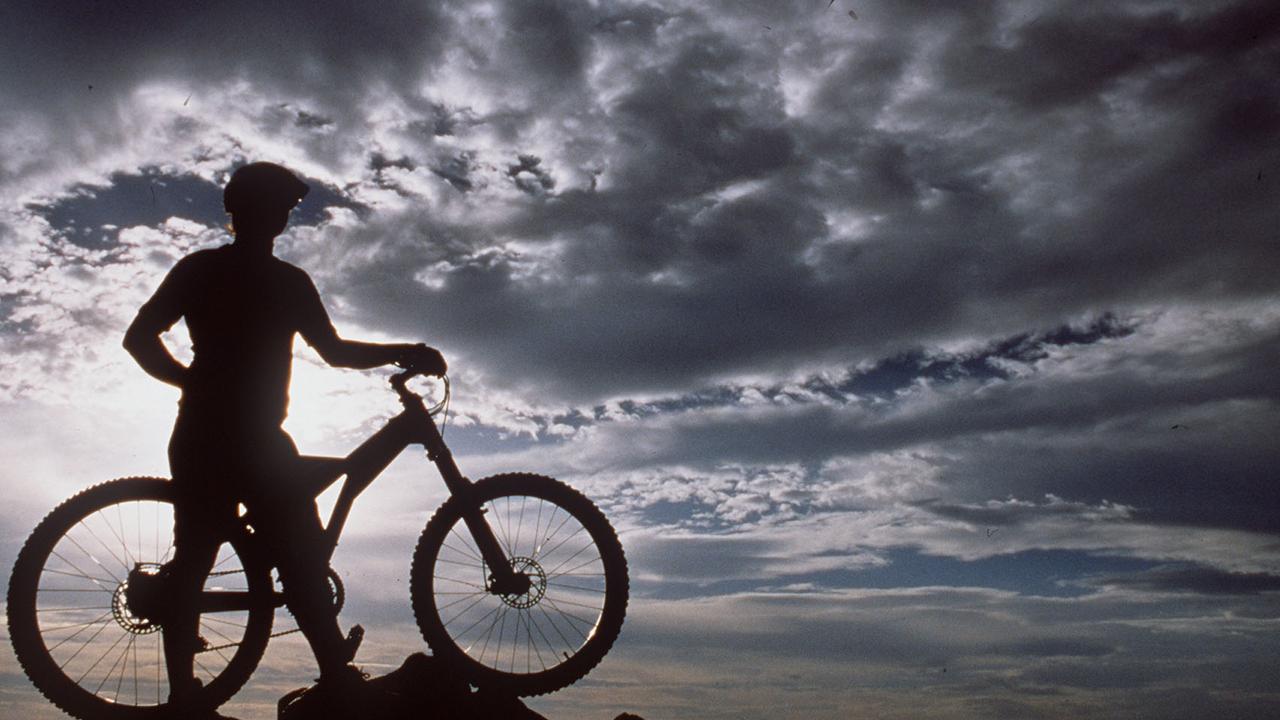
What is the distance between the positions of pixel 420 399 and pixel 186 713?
2.94 m

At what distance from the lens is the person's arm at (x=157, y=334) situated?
607cm

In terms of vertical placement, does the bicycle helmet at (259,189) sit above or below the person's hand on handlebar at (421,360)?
above

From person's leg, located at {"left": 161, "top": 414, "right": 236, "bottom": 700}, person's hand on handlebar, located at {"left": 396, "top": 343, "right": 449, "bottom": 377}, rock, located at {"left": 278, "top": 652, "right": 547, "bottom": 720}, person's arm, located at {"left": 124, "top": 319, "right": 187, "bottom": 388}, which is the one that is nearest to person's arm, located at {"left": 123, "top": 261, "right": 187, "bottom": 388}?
person's arm, located at {"left": 124, "top": 319, "right": 187, "bottom": 388}

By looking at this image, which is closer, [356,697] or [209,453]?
[209,453]

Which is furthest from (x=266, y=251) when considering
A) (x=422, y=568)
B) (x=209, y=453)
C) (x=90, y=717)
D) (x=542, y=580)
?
(x=90, y=717)

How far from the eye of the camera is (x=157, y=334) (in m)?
6.13

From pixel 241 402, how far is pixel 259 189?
1619 mm

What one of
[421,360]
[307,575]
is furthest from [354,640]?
[421,360]

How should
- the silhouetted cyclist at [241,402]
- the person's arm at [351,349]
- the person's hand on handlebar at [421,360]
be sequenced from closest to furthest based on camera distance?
the silhouetted cyclist at [241,402]
the person's arm at [351,349]
the person's hand on handlebar at [421,360]

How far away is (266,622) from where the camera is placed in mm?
6637

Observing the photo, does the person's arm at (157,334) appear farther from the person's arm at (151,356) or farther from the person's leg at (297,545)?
the person's leg at (297,545)

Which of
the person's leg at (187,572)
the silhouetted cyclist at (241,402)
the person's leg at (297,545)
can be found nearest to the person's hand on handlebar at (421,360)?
the silhouetted cyclist at (241,402)

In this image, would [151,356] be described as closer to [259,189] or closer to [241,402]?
[241,402]

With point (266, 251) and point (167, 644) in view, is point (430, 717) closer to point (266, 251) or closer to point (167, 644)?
point (167, 644)
